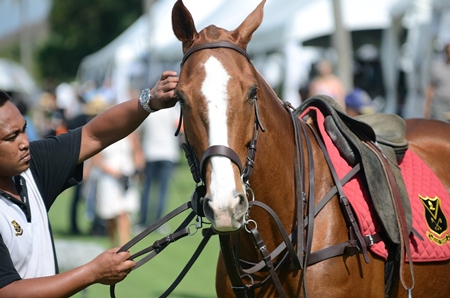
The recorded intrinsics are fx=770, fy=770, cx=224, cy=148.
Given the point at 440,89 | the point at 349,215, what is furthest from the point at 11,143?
the point at 440,89

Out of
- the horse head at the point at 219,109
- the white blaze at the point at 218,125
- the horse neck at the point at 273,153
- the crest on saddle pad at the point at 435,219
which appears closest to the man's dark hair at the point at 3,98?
the horse head at the point at 219,109

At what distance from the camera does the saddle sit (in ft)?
13.6

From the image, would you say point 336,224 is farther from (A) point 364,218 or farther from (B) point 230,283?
(B) point 230,283

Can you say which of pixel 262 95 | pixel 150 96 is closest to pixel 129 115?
pixel 150 96

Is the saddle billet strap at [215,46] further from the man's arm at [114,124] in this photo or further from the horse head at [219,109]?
the man's arm at [114,124]

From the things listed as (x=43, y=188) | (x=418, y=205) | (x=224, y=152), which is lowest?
(x=418, y=205)

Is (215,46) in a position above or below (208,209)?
above

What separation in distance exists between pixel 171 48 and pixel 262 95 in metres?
20.7

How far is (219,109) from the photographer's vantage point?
3.42m

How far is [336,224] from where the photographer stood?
4.05 m

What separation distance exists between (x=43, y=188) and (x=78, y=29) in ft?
191

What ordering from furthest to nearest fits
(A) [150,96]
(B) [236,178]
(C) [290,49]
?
→ (C) [290,49] → (A) [150,96] → (B) [236,178]

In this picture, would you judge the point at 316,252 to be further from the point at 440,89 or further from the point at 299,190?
the point at 440,89

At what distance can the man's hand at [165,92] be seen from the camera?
3.85m
